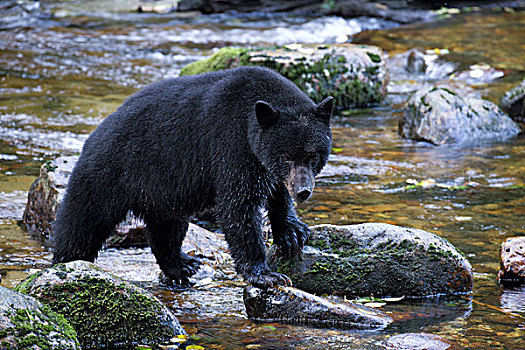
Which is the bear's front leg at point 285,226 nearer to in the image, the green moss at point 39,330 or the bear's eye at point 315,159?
the bear's eye at point 315,159

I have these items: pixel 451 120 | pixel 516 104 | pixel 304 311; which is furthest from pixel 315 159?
pixel 516 104

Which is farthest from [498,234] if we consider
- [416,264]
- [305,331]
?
[305,331]

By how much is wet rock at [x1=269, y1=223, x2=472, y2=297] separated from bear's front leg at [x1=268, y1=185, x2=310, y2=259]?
0.59 feet

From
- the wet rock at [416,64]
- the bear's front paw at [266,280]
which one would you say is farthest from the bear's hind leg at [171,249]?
the wet rock at [416,64]

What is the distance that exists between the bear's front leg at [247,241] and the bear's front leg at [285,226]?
39cm

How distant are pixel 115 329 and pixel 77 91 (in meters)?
10.2

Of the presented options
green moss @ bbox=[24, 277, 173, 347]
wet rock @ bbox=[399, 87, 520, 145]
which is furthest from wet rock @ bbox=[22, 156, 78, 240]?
wet rock @ bbox=[399, 87, 520, 145]

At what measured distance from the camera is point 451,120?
38.1 feet

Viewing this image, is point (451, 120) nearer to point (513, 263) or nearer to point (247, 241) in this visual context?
point (513, 263)

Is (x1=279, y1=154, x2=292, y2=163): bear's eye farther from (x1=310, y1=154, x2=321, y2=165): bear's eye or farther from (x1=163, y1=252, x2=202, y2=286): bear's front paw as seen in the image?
(x1=163, y1=252, x2=202, y2=286): bear's front paw

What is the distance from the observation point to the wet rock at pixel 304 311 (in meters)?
5.25

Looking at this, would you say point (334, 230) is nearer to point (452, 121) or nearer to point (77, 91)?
point (452, 121)

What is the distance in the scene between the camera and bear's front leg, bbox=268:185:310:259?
5.74m

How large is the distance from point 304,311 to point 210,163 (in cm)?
142
